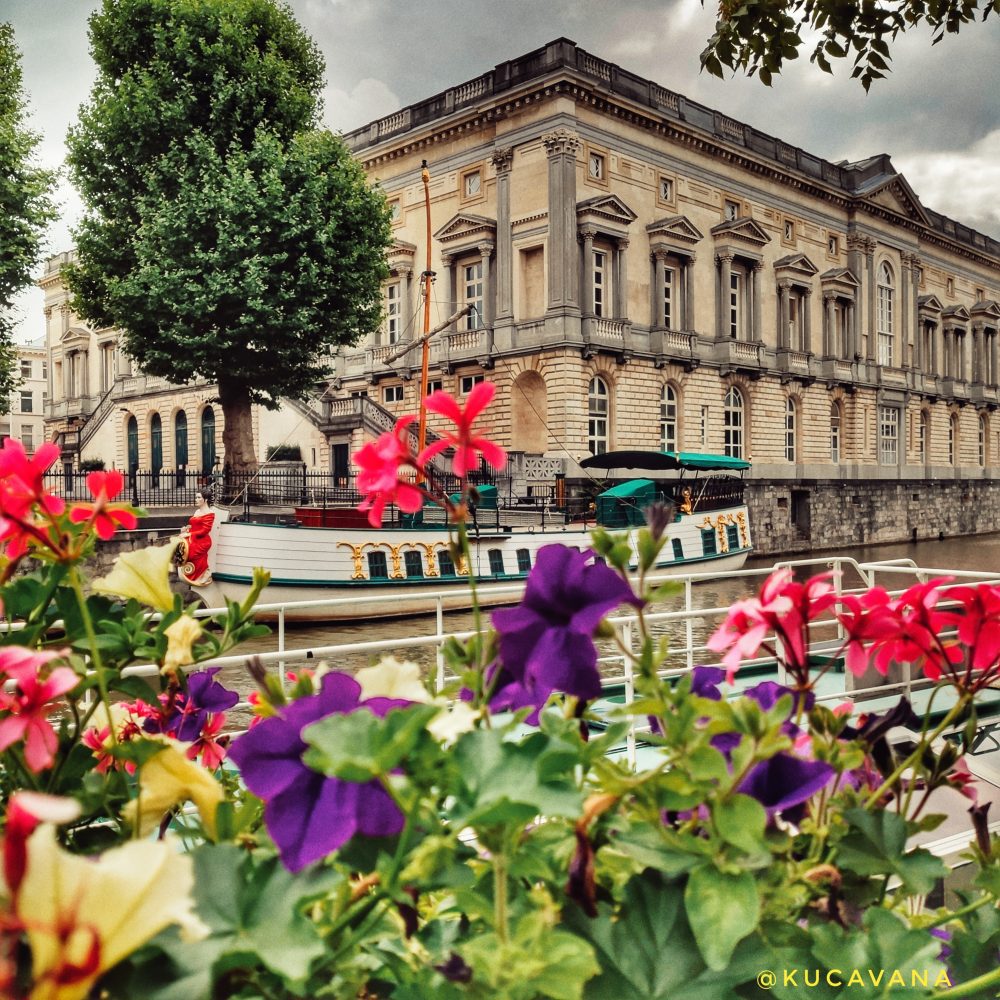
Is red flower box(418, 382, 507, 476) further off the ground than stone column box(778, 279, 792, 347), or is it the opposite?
stone column box(778, 279, 792, 347)

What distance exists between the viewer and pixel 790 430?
99.4 feet

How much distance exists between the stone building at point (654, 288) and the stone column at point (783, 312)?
71 mm

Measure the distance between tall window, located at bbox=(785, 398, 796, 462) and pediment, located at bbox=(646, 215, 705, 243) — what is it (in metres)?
7.33

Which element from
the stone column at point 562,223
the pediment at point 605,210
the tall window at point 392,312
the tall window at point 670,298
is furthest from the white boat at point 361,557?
the tall window at point 392,312

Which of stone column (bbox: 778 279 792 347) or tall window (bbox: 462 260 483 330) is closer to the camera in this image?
tall window (bbox: 462 260 483 330)

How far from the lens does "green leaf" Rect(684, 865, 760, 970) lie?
524mm

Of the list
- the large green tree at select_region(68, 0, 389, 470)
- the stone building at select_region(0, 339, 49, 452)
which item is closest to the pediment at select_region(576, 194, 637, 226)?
the large green tree at select_region(68, 0, 389, 470)

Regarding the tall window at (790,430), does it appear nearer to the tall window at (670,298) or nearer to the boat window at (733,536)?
the tall window at (670,298)

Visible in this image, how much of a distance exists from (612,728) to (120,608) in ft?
2.23

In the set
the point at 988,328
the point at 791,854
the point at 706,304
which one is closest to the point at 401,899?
the point at 791,854

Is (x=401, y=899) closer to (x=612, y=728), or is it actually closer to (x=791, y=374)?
(x=612, y=728)

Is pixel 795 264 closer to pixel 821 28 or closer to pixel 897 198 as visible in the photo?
pixel 897 198

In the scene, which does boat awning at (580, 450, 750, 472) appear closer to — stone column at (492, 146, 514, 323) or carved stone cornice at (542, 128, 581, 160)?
stone column at (492, 146, 514, 323)

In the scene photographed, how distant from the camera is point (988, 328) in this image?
41.2 m
